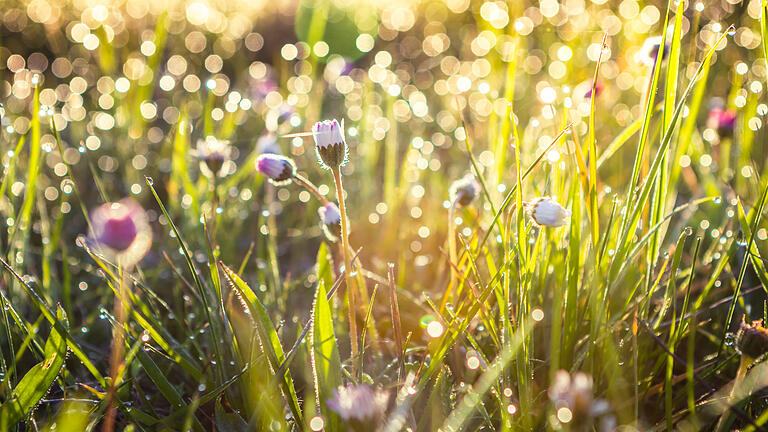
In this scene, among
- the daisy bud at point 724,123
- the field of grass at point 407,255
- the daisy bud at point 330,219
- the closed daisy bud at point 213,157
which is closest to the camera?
the field of grass at point 407,255

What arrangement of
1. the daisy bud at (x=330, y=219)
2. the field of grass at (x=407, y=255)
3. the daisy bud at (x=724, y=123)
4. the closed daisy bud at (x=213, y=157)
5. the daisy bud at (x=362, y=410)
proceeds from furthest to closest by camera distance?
the daisy bud at (x=724, y=123) → the closed daisy bud at (x=213, y=157) → the daisy bud at (x=330, y=219) → the field of grass at (x=407, y=255) → the daisy bud at (x=362, y=410)

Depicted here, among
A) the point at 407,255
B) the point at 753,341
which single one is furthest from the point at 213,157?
the point at 753,341

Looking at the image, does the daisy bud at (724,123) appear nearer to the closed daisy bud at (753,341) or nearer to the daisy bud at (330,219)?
the closed daisy bud at (753,341)

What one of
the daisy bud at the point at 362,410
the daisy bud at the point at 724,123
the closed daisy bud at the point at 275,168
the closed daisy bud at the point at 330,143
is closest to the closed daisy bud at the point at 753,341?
the daisy bud at the point at 362,410

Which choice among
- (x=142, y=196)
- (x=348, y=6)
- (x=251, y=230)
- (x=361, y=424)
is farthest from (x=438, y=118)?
(x=348, y=6)

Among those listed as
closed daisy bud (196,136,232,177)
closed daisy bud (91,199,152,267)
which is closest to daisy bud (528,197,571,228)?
closed daisy bud (91,199,152,267)

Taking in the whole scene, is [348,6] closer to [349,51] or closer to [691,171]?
[349,51]

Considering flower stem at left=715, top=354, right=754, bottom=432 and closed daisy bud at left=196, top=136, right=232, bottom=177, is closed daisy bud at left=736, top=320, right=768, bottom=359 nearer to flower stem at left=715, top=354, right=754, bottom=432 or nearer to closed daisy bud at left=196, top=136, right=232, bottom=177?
flower stem at left=715, top=354, right=754, bottom=432
